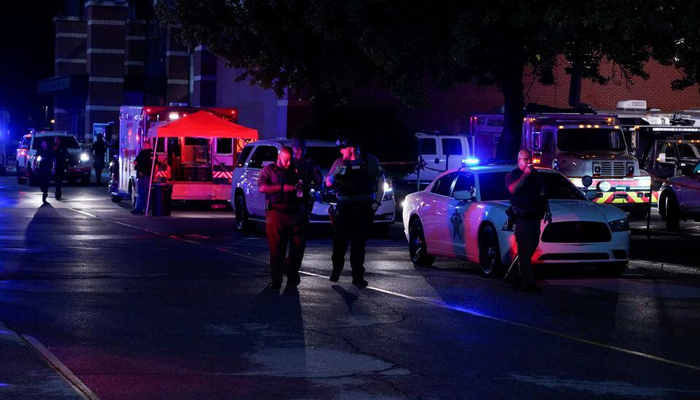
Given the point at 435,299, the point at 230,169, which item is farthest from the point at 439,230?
the point at 230,169

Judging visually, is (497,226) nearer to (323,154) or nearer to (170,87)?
(323,154)

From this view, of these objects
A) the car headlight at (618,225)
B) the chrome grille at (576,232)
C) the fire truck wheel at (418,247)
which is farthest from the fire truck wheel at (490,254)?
the fire truck wheel at (418,247)

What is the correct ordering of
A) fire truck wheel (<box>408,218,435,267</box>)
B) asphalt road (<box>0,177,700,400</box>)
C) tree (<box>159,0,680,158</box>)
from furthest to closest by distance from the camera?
tree (<box>159,0,680,158</box>), fire truck wheel (<box>408,218,435,267</box>), asphalt road (<box>0,177,700,400</box>)

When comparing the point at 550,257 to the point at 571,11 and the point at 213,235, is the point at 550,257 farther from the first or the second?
the point at 213,235

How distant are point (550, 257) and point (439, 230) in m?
2.09

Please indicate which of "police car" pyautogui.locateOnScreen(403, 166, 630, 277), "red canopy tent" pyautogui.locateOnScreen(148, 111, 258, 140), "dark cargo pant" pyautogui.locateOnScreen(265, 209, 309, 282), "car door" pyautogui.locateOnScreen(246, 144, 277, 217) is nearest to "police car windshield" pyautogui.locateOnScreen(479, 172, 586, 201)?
"police car" pyautogui.locateOnScreen(403, 166, 630, 277)

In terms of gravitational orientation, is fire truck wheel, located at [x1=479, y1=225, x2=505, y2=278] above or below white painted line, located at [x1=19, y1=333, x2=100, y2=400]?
above

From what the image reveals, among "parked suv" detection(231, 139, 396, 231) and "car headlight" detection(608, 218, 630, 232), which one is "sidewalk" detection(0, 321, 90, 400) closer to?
"car headlight" detection(608, 218, 630, 232)

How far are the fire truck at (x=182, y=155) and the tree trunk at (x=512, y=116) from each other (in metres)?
7.23

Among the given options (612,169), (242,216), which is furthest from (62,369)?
(612,169)

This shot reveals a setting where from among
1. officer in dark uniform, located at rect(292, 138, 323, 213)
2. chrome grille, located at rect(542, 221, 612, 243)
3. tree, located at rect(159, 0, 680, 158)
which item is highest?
tree, located at rect(159, 0, 680, 158)

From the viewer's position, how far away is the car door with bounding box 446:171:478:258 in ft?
54.3

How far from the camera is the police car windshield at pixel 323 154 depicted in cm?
2452

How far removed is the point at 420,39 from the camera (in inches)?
1010
